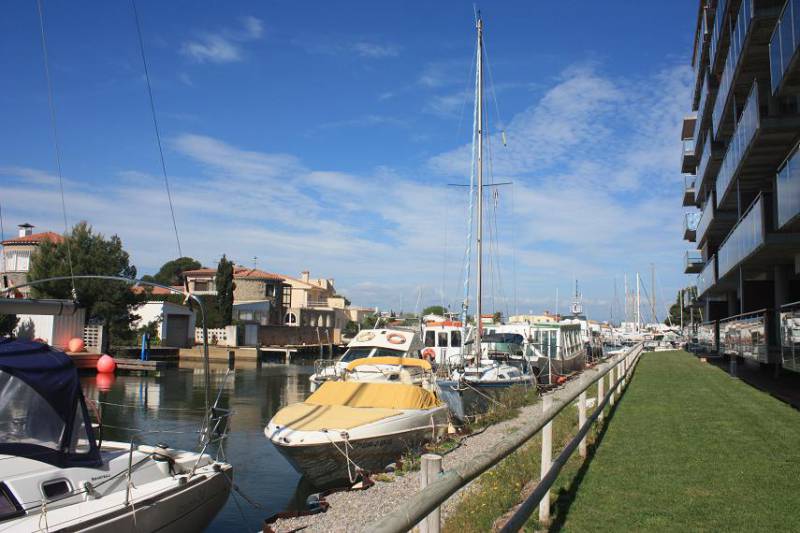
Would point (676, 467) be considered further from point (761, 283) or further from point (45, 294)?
point (45, 294)

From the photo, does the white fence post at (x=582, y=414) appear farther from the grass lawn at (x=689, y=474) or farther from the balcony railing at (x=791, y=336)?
the balcony railing at (x=791, y=336)

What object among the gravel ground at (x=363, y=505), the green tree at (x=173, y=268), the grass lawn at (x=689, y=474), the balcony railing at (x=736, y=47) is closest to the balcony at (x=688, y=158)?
the balcony railing at (x=736, y=47)

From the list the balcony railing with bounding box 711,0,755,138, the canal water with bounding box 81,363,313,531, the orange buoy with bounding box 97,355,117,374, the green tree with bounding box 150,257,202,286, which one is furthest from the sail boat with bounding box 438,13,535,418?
the green tree with bounding box 150,257,202,286

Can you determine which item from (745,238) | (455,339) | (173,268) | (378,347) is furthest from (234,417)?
(173,268)

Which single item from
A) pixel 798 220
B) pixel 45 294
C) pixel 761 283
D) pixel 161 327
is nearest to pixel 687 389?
pixel 798 220

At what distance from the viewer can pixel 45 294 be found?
44219 millimetres

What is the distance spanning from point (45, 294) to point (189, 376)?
11.3 metres

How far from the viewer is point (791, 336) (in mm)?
16484

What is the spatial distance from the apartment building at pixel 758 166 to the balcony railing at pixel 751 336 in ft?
0.12

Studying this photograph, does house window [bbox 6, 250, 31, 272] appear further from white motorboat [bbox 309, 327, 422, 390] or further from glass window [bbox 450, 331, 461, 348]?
white motorboat [bbox 309, 327, 422, 390]

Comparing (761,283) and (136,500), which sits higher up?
(761,283)

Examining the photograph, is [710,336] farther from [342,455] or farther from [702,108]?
[342,455]

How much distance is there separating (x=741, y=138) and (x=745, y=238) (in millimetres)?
3615

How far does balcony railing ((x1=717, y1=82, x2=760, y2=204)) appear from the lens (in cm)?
2122
